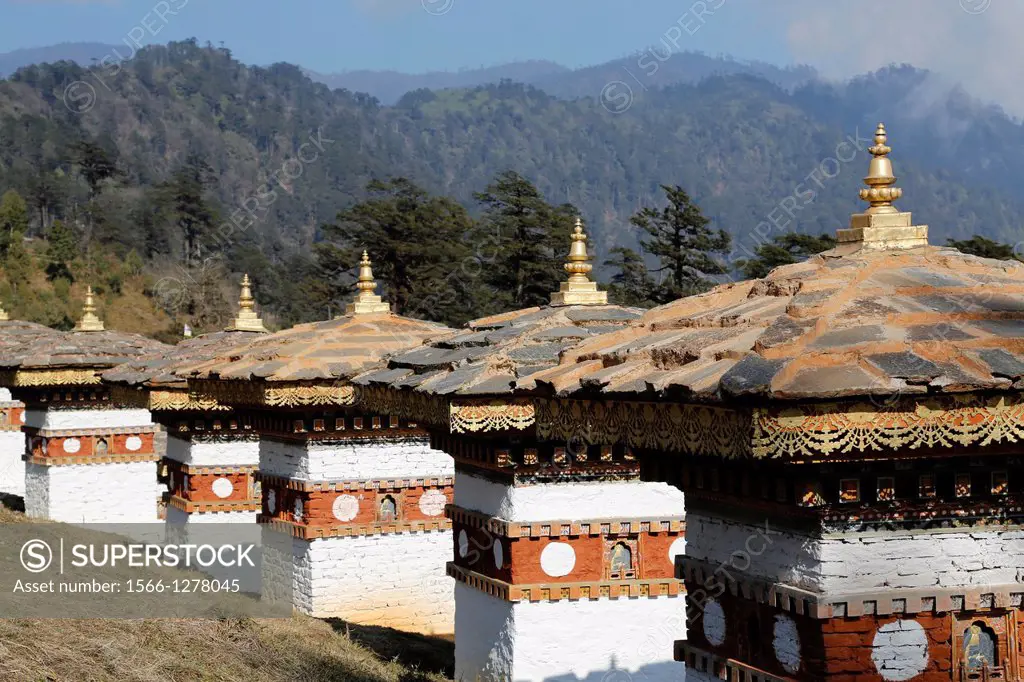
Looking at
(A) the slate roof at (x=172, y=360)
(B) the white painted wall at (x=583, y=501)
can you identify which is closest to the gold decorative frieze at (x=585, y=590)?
(B) the white painted wall at (x=583, y=501)

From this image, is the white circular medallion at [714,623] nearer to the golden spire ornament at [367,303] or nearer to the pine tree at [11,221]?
the golden spire ornament at [367,303]

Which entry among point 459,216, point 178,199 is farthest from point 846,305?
point 178,199

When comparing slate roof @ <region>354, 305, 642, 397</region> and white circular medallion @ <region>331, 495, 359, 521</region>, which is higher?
slate roof @ <region>354, 305, 642, 397</region>

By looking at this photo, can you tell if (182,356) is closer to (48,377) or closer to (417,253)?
(48,377)

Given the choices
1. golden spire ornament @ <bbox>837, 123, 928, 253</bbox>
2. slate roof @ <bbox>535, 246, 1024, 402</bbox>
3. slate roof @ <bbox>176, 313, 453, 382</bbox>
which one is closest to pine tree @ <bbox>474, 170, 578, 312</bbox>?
slate roof @ <bbox>176, 313, 453, 382</bbox>

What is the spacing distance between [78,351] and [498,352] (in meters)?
13.5

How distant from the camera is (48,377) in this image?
21.2 metres

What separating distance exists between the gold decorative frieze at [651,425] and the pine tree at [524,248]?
96.7 feet

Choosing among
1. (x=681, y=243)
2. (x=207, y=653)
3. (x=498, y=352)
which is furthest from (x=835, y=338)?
(x=681, y=243)

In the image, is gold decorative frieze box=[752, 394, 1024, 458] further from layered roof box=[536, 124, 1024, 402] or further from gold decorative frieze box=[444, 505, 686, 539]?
gold decorative frieze box=[444, 505, 686, 539]

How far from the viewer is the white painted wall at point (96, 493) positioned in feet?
71.2

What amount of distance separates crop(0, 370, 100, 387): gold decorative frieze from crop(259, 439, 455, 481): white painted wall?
8.58 m

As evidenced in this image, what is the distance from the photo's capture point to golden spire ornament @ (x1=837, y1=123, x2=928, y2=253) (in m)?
6.32

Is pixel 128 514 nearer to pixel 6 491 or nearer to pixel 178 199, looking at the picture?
pixel 6 491
